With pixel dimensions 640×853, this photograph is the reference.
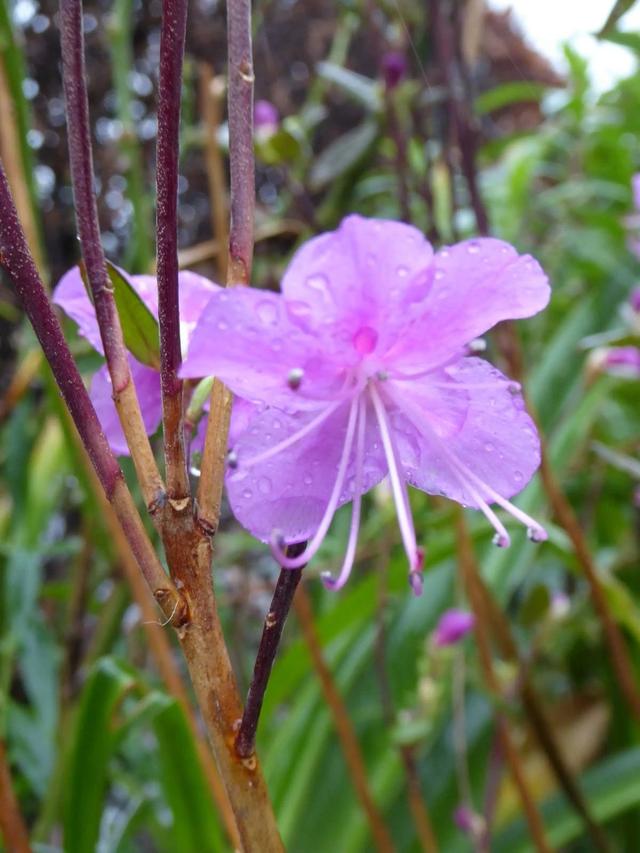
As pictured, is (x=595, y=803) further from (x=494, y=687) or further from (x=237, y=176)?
(x=237, y=176)

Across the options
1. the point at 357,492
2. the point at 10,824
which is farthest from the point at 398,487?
the point at 10,824

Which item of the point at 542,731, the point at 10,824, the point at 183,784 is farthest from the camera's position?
the point at 542,731

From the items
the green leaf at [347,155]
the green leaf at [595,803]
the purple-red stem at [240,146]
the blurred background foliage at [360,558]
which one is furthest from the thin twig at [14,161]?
the green leaf at [595,803]

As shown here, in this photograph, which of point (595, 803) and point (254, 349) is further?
point (595, 803)

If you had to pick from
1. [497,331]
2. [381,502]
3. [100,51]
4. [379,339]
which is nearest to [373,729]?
[381,502]

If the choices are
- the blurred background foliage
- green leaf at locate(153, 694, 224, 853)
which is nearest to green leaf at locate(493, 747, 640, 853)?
the blurred background foliage

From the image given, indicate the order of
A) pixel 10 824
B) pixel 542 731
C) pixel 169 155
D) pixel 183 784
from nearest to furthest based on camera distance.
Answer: pixel 169 155, pixel 10 824, pixel 183 784, pixel 542 731

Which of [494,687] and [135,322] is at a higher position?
[135,322]

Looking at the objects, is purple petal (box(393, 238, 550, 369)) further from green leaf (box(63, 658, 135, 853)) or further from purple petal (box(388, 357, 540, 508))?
green leaf (box(63, 658, 135, 853))
